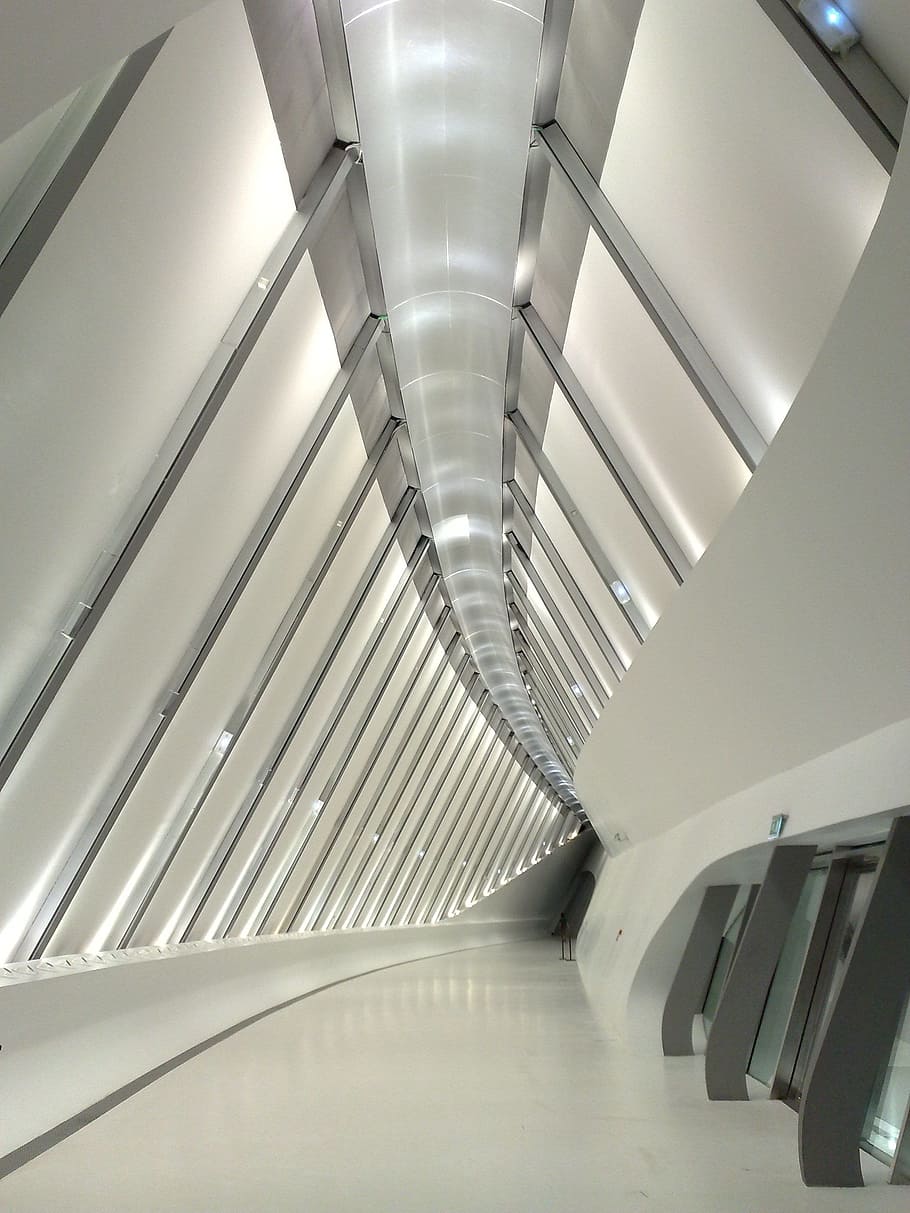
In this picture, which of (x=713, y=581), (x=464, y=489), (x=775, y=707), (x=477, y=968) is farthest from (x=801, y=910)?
(x=477, y=968)

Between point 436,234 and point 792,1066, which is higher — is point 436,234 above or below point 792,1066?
above

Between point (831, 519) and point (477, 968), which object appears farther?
point (477, 968)

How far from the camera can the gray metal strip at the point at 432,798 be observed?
2520cm

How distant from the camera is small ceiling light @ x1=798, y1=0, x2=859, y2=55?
4.57 m

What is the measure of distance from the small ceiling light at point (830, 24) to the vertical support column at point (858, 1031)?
4288 millimetres

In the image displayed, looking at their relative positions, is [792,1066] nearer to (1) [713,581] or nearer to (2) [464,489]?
(1) [713,581]

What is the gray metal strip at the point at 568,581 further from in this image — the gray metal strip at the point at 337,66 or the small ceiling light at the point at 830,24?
the small ceiling light at the point at 830,24

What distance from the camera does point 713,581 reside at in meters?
7.67

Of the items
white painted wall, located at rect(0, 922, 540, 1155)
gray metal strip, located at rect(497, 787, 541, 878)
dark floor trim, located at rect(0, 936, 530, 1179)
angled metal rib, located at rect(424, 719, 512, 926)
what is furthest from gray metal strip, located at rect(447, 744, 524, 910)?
dark floor trim, located at rect(0, 936, 530, 1179)

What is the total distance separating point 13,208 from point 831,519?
4251 mm

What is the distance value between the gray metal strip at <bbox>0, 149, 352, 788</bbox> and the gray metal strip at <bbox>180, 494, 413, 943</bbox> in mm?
5354

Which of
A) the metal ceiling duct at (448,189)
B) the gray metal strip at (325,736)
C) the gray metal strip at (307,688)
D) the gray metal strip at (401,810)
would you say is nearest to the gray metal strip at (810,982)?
the metal ceiling duct at (448,189)

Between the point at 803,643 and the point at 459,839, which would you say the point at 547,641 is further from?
the point at 459,839

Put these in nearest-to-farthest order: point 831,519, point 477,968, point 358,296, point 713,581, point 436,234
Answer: point 831,519, point 713,581, point 436,234, point 358,296, point 477,968
